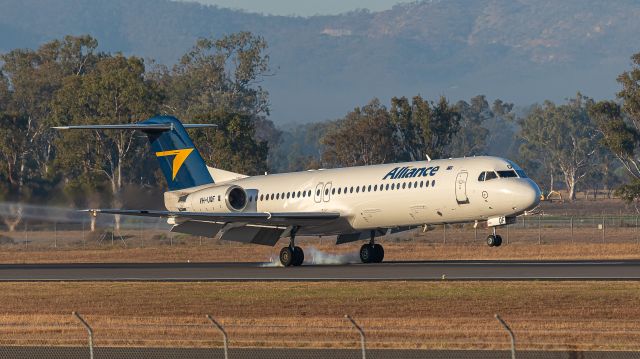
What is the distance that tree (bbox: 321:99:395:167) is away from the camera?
112 meters

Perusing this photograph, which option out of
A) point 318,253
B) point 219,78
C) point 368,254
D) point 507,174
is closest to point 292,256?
point 368,254

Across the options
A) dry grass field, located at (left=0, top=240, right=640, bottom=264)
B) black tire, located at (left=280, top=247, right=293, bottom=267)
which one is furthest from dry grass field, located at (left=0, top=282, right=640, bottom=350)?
dry grass field, located at (left=0, top=240, right=640, bottom=264)

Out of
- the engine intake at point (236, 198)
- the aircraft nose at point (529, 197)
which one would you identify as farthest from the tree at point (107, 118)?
the aircraft nose at point (529, 197)

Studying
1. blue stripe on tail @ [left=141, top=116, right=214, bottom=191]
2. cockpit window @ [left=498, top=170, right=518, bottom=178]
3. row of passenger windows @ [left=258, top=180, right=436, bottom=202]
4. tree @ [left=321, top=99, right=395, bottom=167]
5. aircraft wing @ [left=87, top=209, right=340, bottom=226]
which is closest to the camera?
cockpit window @ [left=498, top=170, right=518, bottom=178]

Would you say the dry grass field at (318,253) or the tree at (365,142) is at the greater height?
the tree at (365,142)

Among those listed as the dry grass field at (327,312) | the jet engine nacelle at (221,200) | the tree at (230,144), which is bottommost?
the dry grass field at (327,312)

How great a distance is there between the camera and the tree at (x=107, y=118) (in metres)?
107

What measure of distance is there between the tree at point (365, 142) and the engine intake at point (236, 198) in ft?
199

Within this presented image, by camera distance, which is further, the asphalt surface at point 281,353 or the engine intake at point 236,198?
the engine intake at point 236,198

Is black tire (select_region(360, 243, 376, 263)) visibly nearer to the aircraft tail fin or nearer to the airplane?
the airplane

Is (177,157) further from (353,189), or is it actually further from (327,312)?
(327,312)

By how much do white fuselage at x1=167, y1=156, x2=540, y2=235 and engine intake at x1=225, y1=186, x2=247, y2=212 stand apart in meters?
0.19

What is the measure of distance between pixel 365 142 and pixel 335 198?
68041mm

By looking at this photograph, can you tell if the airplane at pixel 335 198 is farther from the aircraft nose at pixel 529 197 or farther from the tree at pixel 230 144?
the tree at pixel 230 144
